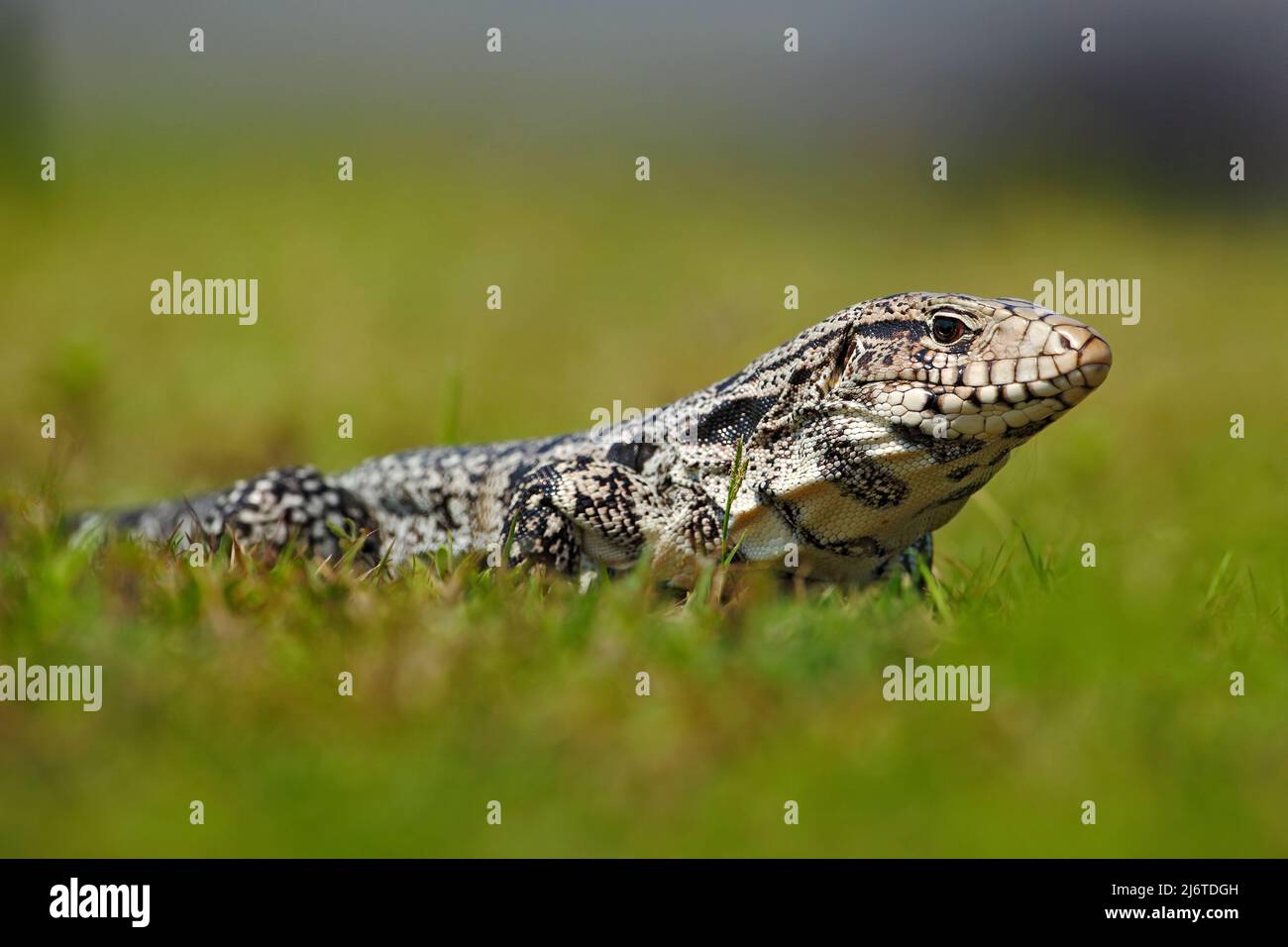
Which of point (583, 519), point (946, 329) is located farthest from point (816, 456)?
point (583, 519)

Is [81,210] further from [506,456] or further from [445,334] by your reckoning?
[506,456]

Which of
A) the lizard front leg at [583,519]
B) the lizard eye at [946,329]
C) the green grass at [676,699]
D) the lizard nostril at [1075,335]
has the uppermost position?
the lizard eye at [946,329]

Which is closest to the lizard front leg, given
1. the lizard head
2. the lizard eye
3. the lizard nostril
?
the lizard head

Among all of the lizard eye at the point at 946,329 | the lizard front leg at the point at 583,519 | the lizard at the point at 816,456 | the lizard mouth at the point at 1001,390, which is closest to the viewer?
the lizard mouth at the point at 1001,390

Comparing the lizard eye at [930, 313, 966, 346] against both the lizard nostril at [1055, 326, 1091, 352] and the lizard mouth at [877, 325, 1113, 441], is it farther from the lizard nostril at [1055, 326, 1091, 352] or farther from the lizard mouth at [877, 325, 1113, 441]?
the lizard nostril at [1055, 326, 1091, 352]

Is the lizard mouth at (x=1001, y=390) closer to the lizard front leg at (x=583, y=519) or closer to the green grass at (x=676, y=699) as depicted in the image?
the green grass at (x=676, y=699)

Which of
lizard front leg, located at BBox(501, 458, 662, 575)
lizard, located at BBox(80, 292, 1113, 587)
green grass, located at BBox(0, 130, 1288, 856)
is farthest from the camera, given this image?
lizard front leg, located at BBox(501, 458, 662, 575)

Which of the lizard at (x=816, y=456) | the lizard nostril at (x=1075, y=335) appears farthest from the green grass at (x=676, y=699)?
the lizard nostril at (x=1075, y=335)

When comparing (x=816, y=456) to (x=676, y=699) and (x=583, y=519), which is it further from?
(x=676, y=699)
